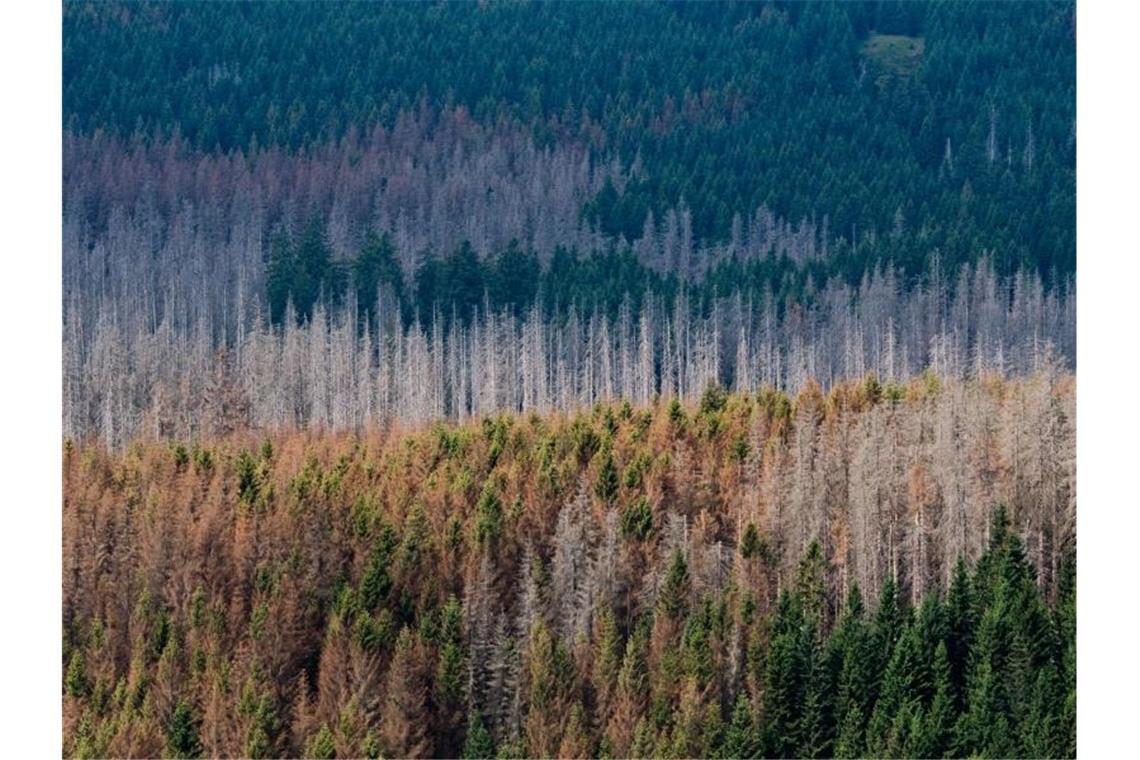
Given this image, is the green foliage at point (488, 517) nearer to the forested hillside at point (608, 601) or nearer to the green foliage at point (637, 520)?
the forested hillside at point (608, 601)

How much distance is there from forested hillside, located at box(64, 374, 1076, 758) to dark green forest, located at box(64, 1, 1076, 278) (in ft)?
19.1

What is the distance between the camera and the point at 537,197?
54.2 m

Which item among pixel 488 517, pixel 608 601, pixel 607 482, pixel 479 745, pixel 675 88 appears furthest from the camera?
pixel 675 88

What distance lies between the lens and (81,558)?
37.1 m

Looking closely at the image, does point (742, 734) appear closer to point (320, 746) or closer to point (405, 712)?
point (405, 712)

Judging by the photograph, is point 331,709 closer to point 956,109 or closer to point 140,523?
point 140,523

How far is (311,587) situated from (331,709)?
257 cm

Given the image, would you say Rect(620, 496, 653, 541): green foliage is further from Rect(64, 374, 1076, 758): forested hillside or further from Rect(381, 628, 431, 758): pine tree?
Rect(381, 628, 431, 758): pine tree

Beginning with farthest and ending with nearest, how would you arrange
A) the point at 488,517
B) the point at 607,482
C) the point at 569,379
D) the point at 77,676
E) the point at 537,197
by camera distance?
the point at 537,197
the point at 569,379
the point at 607,482
the point at 488,517
the point at 77,676

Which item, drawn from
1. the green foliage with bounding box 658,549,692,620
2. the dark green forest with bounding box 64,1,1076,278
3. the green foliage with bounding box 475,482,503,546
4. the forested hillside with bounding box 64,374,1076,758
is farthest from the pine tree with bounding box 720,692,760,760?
the dark green forest with bounding box 64,1,1076,278

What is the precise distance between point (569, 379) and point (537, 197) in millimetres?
9758

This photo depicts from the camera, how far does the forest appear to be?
1444 inches

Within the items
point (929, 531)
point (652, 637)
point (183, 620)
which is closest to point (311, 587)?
point (183, 620)

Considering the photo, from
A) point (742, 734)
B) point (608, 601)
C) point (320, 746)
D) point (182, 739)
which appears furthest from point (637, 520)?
point (182, 739)
